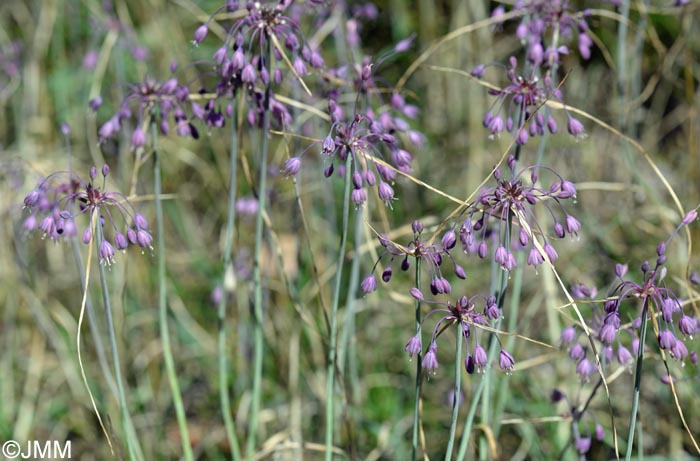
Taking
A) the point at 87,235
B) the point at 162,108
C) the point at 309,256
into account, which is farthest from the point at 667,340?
the point at 309,256

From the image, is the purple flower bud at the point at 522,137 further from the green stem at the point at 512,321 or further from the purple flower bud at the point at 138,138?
the purple flower bud at the point at 138,138

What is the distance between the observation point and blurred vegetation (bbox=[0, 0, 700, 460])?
347cm

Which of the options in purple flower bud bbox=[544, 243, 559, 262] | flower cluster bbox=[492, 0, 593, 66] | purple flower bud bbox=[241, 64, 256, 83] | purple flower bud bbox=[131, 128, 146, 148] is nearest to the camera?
purple flower bud bbox=[544, 243, 559, 262]

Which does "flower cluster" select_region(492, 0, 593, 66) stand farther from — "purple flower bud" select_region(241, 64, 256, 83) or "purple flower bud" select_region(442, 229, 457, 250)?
Result: "purple flower bud" select_region(241, 64, 256, 83)

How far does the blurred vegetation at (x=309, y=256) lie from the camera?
137 inches

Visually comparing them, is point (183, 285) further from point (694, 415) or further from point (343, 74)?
point (694, 415)

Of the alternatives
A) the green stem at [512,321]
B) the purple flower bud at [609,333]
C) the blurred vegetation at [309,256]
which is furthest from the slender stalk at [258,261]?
the purple flower bud at [609,333]

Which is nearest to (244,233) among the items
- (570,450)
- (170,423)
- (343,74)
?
Answer: (170,423)

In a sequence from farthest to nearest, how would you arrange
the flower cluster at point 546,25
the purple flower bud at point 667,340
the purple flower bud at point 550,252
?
the flower cluster at point 546,25, the purple flower bud at point 550,252, the purple flower bud at point 667,340

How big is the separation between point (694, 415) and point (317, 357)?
1.73 m

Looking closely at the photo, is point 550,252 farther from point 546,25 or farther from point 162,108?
point 162,108


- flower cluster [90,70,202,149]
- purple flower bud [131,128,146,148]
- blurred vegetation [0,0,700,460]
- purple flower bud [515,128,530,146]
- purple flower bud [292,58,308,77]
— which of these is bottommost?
blurred vegetation [0,0,700,460]

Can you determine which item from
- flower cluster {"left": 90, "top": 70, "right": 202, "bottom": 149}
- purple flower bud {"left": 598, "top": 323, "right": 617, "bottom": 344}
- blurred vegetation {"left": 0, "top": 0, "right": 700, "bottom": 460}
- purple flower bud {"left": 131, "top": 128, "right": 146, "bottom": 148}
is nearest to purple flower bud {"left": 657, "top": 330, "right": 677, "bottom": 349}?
purple flower bud {"left": 598, "top": 323, "right": 617, "bottom": 344}

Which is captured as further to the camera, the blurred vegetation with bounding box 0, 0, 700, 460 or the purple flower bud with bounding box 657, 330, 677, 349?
the blurred vegetation with bounding box 0, 0, 700, 460
